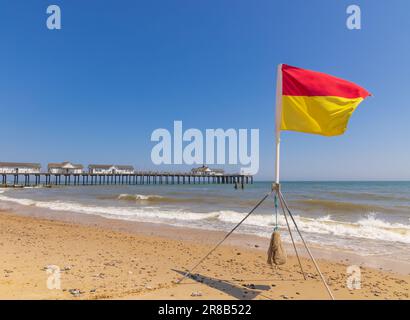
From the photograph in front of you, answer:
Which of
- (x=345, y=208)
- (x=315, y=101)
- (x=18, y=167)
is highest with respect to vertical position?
(x=315, y=101)

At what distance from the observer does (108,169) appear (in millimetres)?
94688

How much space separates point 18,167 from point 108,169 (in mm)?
24721

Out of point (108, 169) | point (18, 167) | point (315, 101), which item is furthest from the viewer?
point (108, 169)

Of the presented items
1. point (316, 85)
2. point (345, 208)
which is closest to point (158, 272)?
point (316, 85)

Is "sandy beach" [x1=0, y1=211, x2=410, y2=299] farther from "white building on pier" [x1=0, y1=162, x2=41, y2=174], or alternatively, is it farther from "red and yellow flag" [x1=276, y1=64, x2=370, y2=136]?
"white building on pier" [x1=0, y1=162, x2=41, y2=174]

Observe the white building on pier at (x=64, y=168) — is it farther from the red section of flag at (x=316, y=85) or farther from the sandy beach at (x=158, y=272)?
the red section of flag at (x=316, y=85)

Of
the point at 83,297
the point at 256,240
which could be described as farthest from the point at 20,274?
the point at 256,240

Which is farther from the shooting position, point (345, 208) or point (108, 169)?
point (108, 169)

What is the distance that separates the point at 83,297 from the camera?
451cm

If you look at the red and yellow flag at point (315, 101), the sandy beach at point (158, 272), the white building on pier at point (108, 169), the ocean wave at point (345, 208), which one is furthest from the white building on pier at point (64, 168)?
the red and yellow flag at point (315, 101)

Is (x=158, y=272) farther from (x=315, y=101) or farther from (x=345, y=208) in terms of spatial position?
(x=345, y=208)

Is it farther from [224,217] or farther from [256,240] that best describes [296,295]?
[224,217]

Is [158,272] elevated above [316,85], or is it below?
below
